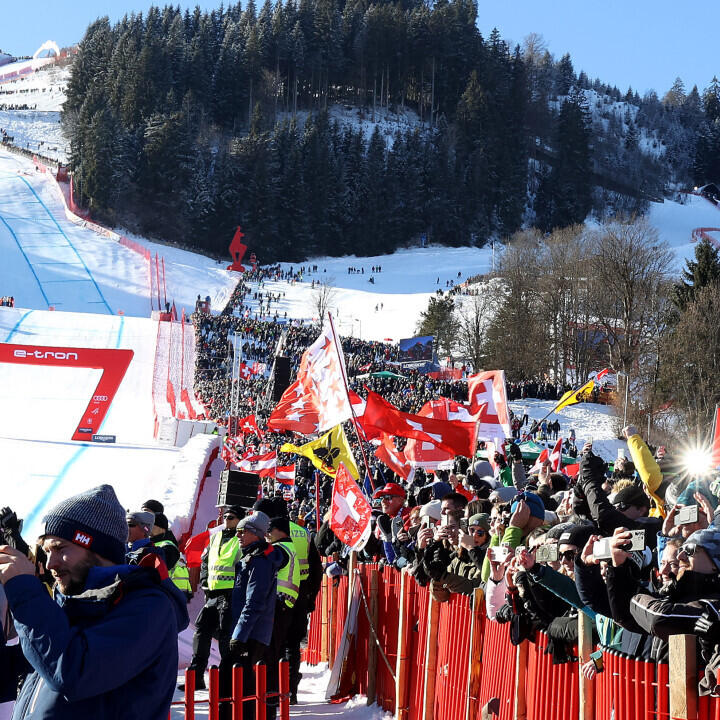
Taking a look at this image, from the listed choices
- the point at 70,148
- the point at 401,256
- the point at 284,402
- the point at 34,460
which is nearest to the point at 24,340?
the point at 34,460

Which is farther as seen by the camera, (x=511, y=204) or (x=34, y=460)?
(x=511, y=204)

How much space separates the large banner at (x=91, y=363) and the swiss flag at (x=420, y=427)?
1124cm

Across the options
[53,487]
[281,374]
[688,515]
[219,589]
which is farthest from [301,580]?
[281,374]

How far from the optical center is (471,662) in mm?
4891

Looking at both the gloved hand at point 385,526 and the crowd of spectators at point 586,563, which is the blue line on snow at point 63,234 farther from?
the crowd of spectators at point 586,563

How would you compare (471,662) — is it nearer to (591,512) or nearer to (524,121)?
(591,512)

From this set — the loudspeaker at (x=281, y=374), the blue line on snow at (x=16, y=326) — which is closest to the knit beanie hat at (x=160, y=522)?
the loudspeaker at (x=281, y=374)

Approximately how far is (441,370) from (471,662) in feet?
131

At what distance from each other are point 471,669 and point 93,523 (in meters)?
2.53

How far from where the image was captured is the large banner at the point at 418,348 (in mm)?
47500

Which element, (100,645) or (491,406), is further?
(491,406)

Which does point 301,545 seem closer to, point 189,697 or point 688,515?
point 189,697

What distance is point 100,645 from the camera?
103 inches

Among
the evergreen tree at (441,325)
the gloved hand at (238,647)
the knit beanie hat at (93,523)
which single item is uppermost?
the evergreen tree at (441,325)
